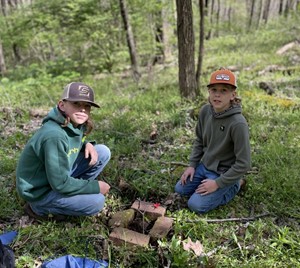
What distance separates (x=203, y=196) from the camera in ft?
10.1

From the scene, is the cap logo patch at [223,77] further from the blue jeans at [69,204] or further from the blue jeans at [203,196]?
the blue jeans at [69,204]

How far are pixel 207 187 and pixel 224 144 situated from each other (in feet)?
1.46

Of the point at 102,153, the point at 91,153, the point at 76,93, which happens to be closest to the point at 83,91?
the point at 76,93

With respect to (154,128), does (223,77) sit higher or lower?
higher

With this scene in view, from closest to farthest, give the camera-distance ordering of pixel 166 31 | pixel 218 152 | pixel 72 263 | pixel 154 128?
1. pixel 72 263
2. pixel 218 152
3. pixel 154 128
4. pixel 166 31

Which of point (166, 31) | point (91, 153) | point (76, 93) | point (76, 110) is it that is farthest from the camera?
point (166, 31)

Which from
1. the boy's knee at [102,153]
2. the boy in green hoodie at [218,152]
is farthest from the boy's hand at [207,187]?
the boy's knee at [102,153]

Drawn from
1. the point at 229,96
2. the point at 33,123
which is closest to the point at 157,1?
the point at 33,123

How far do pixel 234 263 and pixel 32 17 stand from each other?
9.75 m

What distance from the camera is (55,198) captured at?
283cm

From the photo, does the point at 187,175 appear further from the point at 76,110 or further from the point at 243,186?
the point at 76,110

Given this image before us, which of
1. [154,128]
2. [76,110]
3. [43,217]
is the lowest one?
[154,128]

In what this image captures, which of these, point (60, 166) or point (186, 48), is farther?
point (186, 48)

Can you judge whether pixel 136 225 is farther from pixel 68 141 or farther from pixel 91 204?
pixel 68 141
